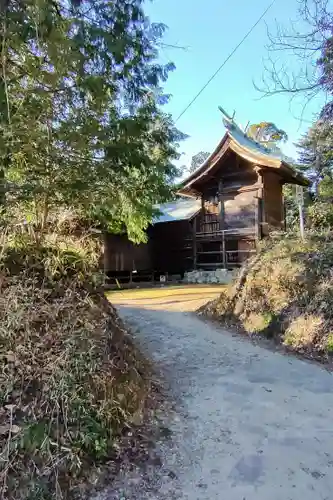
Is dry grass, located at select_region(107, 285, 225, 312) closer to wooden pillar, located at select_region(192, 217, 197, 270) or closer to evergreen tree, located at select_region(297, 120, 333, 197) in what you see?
evergreen tree, located at select_region(297, 120, 333, 197)

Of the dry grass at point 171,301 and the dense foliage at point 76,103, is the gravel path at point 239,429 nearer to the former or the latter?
the dense foliage at point 76,103

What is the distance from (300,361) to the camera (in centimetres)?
544

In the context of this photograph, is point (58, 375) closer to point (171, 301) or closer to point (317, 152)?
point (171, 301)

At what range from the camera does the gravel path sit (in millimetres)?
2590

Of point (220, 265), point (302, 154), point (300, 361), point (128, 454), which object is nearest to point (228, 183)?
point (220, 265)

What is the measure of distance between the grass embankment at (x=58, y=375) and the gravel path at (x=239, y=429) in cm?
37

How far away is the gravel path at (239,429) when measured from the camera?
2.59 meters

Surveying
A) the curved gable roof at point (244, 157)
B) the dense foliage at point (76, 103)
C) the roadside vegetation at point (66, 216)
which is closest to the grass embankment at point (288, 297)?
the roadside vegetation at point (66, 216)

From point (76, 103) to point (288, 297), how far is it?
15.6 ft

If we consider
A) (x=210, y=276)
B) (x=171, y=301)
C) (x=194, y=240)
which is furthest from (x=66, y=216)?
(x=194, y=240)

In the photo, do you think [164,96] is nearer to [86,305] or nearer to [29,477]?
[86,305]

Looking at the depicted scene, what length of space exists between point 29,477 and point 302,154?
33532 mm

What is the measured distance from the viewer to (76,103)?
3.64 m

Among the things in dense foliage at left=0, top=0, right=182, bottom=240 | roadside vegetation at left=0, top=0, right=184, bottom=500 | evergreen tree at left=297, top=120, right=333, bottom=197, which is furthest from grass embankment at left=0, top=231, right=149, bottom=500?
evergreen tree at left=297, top=120, right=333, bottom=197
